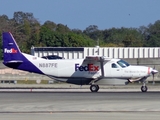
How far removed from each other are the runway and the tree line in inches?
2298

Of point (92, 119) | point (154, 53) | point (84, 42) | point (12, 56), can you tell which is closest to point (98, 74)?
point (12, 56)

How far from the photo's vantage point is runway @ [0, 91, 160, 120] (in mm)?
19531

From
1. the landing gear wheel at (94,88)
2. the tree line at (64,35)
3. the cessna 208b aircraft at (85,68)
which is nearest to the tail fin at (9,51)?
the cessna 208b aircraft at (85,68)

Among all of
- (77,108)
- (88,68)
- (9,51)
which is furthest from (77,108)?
(9,51)

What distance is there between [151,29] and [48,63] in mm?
93439

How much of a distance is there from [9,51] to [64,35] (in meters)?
54.9

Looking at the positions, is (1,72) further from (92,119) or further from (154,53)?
(92,119)

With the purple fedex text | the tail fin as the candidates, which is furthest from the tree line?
the purple fedex text

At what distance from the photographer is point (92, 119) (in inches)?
730

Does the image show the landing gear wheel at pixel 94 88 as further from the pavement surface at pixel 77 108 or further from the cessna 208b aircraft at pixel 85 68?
the pavement surface at pixel 77 108

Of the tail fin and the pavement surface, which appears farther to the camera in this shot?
the tail fin

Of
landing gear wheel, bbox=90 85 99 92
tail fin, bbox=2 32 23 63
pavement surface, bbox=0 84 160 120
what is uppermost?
tail fin, bbox=2 32 23 63

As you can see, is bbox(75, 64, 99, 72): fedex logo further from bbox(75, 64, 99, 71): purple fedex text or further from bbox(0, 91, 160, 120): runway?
bbox(0, 91, 160, 120): runway

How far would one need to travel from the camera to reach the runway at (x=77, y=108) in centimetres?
1953
